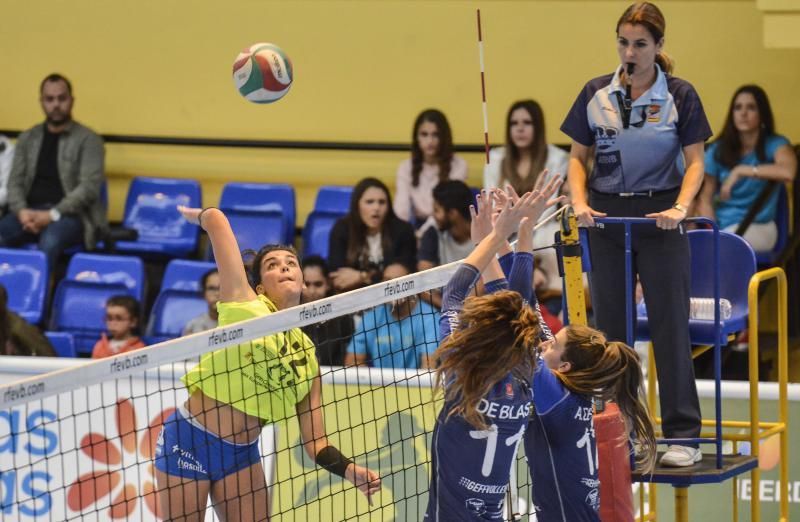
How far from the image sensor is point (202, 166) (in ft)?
38.8

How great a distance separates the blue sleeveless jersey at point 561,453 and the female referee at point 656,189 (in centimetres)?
91

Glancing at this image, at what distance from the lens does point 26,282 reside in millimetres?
10438

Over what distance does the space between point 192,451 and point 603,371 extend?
1.65 m

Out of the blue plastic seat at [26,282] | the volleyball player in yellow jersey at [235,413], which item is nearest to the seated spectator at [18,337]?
the blue plastic seat at [26,282]

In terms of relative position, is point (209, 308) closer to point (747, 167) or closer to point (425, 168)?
point (425, 168)

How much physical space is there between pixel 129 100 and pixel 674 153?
21.8ft

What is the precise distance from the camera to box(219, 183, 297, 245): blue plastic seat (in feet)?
36.0

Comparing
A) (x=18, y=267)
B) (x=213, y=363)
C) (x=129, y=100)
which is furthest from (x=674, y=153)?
(x=129, y=100)

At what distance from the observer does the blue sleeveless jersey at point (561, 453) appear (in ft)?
17.5

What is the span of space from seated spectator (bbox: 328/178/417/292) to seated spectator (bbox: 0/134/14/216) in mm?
2773

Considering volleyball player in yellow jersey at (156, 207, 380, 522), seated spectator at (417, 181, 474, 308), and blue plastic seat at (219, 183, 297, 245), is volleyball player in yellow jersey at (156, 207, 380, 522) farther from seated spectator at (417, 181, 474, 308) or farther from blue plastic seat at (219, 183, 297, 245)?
blue plastic seat at (219, 183, 297, 245)

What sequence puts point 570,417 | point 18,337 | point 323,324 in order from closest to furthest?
point 570,417
point 323,324
point 18,337

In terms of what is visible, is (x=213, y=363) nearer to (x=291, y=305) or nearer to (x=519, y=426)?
(x=291, y=305)

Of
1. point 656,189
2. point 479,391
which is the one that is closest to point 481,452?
point 479,391
